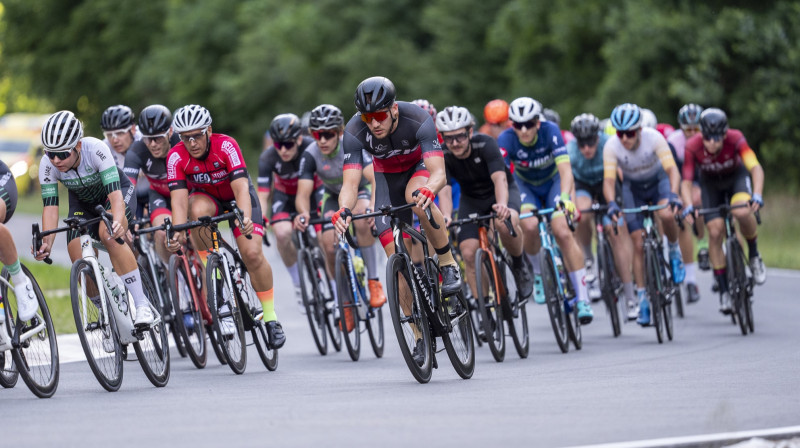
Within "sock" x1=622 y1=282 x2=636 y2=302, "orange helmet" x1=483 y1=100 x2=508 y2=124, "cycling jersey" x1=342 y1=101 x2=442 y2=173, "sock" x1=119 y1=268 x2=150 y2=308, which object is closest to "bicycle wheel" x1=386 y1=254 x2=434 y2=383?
"cycling jersey" x1=342 y1=101 x2=442 y2=173

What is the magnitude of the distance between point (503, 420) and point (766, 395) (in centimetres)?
199

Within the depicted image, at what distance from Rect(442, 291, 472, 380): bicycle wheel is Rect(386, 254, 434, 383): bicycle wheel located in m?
0.23

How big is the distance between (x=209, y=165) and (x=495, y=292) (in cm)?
248

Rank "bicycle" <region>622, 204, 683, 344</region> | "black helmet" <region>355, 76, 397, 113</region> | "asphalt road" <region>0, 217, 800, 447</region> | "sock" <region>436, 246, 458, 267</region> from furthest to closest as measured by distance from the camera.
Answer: "bicycle" <region>622, 204, 683, 344</region> < "sock" <region>436, 246, 458, 267</region> < "black helmet" <region>355, 76, 397, 113</region> < "asphalt road" <region>0, 217, 800, 447</region>

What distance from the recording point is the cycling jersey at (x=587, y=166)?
49.2 feet

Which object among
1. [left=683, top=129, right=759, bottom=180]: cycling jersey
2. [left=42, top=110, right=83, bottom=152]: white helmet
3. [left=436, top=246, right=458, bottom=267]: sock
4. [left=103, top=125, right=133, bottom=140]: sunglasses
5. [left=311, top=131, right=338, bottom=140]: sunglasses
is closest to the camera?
[left=42, top=110, right=83, bottom=152]: white helmet

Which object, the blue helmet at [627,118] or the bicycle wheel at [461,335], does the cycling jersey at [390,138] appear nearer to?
the bicycle wheel at [461,335]

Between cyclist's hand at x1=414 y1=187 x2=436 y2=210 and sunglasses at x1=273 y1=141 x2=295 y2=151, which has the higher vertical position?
sunglasses at x1=273 y1=141 x2=295 y2=151

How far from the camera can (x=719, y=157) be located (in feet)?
46.4

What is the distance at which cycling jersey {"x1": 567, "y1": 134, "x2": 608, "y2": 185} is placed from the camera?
1498cm

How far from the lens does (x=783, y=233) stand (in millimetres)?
25625

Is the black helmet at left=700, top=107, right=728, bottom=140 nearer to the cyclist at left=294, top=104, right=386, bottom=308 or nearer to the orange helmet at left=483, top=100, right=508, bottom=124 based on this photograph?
the orange helmet at left=483, top=100, right=508, bottom=124

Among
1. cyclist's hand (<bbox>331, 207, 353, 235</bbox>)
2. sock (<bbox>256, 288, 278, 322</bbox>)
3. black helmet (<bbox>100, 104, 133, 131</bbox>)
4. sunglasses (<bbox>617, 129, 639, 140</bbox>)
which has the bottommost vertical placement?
sock (<bbox>256, 288, 278, 322</bbox>)

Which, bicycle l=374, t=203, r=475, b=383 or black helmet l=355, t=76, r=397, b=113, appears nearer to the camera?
bicycle l=374, t=203, r=475, b=383
